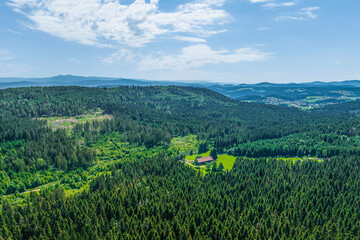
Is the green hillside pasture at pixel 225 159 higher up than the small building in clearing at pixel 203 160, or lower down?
lower down

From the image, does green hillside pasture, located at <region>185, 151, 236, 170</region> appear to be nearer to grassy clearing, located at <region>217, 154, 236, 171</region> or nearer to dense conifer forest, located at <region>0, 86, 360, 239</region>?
grassy clearing, located at <region>217, 154, 236, 171</region>

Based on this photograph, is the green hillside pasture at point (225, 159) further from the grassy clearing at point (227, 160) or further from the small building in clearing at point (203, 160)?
the small building in clearing at point (203, 160)

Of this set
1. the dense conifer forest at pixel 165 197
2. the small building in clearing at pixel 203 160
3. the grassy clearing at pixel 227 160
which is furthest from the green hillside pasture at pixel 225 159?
the dense conifer forest at pixel 165 197

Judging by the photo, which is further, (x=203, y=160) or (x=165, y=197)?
(x=203, y=160)

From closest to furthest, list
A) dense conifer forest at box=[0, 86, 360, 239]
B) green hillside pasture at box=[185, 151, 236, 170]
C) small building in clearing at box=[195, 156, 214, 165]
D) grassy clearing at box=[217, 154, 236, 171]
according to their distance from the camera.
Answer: dense conifer forest at box=[0, 86, 360, 239]
small building in clearing at box=[195, 156, 214, 165]
grassy clearing at box=[217, 154, 236, 171]
green hillside pasture at box=[185, 151, 236, 170]

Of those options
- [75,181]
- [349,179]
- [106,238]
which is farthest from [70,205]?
[349,179]

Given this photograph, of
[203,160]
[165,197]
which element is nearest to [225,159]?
[203,160]

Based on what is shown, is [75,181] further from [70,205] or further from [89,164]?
[70,205]

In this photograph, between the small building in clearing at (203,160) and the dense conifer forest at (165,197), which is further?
the small building in clearing at (203,160)

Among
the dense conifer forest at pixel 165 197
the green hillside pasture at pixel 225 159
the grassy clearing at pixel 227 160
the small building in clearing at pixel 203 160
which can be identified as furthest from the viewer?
the green hillside pasture at pixel 225 159

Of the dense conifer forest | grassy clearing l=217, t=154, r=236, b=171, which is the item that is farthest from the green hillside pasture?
the dense conifer forest

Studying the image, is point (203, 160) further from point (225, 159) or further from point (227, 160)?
point (225, 159)
